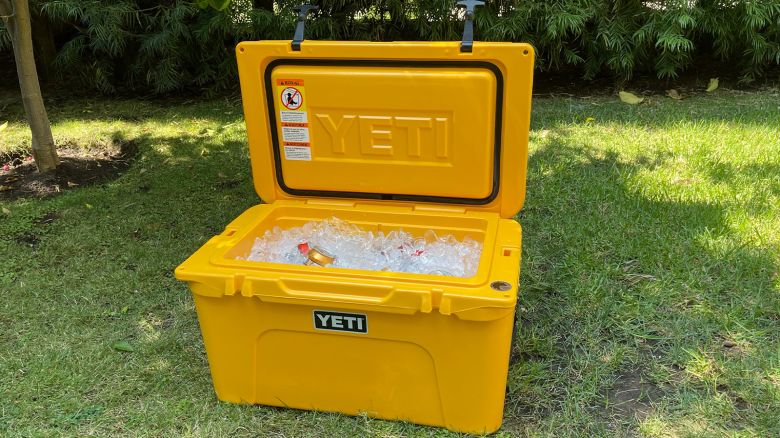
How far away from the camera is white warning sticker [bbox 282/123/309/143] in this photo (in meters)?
2.04

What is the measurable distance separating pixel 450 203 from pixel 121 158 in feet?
9.24

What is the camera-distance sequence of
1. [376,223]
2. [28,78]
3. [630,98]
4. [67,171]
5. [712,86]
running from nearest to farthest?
1. [376,223]
2. [28,78]
3. [67,171]
4. [630,98]
5. [712,86]

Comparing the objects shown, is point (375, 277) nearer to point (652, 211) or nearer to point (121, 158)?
point (652, 211)

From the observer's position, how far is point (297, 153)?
2084mm

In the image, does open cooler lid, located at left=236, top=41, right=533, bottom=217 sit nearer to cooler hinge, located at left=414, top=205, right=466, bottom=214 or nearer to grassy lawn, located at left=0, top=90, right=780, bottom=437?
cooler hinge, located at left=414, top=205, right=466, bottom=214

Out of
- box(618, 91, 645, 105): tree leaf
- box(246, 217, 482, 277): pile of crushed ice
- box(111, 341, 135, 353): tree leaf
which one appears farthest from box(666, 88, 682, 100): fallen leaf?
box(111, 341, 135, 353): tree leaf

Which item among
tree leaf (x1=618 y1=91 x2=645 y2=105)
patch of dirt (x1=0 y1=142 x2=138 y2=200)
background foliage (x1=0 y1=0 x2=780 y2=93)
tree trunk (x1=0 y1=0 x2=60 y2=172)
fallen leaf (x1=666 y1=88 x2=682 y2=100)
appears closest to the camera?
tree trunk (x1=0 y1=0 x2=60 y2=172)

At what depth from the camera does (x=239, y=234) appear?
6.26 ft

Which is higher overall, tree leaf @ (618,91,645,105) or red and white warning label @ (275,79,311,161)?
red and white warning label @ (275,79,311,161)

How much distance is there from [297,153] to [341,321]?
0.70m

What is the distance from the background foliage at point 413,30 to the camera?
185 inches

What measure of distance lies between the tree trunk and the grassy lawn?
38 cm

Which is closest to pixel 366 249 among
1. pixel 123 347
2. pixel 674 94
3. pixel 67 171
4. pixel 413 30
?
pixel 123 347

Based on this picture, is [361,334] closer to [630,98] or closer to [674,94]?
[630,98]
